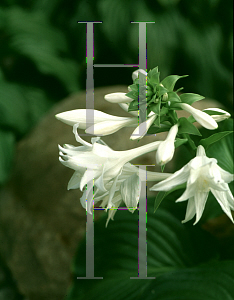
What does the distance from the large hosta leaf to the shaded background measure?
23.5 inches

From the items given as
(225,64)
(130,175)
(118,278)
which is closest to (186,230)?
(118,278)

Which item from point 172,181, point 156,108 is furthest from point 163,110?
point 172,181

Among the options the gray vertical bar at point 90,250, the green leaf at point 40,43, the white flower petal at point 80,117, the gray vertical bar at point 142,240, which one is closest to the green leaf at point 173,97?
the white flower petal at point 80,117

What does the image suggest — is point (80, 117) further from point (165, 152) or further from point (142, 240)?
Result: point (142, 240)

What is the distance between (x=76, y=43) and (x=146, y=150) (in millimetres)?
933

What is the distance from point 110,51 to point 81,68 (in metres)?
0.15

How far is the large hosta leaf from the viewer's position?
0.63 m

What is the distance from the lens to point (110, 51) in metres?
1.28

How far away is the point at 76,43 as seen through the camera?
51.4 inches

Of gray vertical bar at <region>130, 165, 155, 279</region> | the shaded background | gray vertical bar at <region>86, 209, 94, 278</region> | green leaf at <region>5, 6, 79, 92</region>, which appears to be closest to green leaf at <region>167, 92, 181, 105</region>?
gray vertical bar at <region>130, 165, 155, 279</region>

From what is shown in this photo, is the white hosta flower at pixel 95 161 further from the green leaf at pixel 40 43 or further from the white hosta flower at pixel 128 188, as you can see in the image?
the green leaf at pixel 40 43

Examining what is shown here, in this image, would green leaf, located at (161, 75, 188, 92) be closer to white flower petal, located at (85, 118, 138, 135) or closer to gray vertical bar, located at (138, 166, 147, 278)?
white flower petal, located at (85, 118, 138, 135)

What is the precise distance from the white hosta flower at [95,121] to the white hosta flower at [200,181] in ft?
0.43

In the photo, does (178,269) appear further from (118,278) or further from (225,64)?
(225,64)
